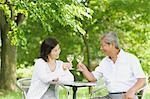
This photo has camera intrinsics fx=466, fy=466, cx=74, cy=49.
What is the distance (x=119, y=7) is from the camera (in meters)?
13.7

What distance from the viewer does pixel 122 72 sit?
5.29 meters

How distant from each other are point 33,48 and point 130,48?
12.4 feet

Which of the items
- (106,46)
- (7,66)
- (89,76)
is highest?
(7,66)

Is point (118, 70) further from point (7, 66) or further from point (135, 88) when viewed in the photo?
point (7, 66)

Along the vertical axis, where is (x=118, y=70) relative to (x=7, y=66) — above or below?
below

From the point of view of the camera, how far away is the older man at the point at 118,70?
5.17m

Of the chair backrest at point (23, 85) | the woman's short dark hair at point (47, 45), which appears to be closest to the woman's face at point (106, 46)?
the woman's short dark hair at point (47, 45)

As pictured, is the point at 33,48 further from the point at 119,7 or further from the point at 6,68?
the point at 119,7

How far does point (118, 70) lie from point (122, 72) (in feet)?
0.18

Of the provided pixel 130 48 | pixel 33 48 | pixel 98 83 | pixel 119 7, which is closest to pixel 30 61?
pixel 33 48

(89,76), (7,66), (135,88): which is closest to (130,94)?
(135,88)

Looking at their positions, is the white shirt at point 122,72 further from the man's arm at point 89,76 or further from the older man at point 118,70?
the man's arm at point 89,76

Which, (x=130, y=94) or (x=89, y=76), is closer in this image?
(x=130, y=94)

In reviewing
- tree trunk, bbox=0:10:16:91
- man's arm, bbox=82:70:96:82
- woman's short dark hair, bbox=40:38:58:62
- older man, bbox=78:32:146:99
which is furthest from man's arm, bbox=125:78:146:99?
tree trunk, bbox=0:10:16:91
